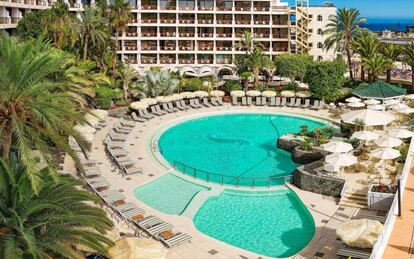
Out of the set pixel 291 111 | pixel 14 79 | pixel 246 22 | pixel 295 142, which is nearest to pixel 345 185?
pixel 295 142

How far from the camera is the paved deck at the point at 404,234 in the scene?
1583cm

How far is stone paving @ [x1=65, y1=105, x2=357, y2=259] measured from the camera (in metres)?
18.4

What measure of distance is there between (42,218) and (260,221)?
1200 cm

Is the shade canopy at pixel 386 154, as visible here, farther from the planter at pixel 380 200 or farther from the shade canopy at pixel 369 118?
the shade canopy at pixel 369 118

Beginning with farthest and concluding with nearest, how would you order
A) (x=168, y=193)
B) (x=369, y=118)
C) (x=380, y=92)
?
(x=380, y=92) → (x=369, y=118) → (x=168, y=193)

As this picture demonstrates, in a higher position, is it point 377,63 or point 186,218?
point 377,63

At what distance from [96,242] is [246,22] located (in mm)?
59231

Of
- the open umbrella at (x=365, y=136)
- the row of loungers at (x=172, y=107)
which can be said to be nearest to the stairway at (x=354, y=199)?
the open umbrella at (x=365, y=136)

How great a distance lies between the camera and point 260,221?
2202 centimetres

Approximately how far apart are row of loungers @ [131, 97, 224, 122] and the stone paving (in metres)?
2.65

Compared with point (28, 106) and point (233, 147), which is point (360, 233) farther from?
point (233, 147)

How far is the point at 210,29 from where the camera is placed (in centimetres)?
6894

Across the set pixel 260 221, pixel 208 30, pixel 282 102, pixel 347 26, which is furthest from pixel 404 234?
pixel 208 30

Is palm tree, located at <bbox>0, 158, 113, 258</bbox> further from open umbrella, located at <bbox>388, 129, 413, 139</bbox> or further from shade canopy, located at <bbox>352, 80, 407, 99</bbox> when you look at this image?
shade canopy, located at <bbox>352, 80, 407, 99</bbox>
